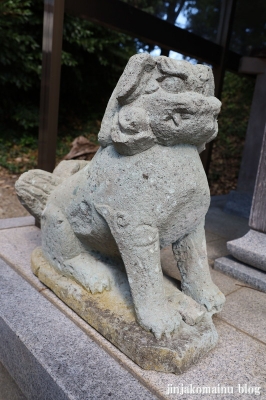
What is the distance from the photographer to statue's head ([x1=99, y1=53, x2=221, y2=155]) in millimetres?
1306

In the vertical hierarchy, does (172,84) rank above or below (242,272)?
above

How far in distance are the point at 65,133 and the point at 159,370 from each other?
6.46 m

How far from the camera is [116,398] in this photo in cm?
120

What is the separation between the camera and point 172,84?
133cm

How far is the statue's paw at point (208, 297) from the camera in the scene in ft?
5.20

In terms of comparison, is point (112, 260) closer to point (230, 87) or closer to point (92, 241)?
point (92, 241)

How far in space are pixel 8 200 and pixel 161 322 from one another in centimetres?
365

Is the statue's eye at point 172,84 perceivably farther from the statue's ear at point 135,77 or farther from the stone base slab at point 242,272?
the stone base slab at point 242,272

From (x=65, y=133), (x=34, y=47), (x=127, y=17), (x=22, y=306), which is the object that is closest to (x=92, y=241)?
(x=22, y=306)

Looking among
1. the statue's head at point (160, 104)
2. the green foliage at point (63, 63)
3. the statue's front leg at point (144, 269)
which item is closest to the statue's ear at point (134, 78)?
the statue's head at point (160, 104)

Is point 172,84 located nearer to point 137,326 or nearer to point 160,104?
point 160,104

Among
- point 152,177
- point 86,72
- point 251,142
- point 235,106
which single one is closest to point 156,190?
point 152,177

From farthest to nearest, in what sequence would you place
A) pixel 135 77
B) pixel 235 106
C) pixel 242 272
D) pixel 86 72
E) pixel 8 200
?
pixel 235 106
pixel 86 72
pixel 8 200
pixel 242 272
pixel 135 77

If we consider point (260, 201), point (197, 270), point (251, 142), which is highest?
point (251, 142)
